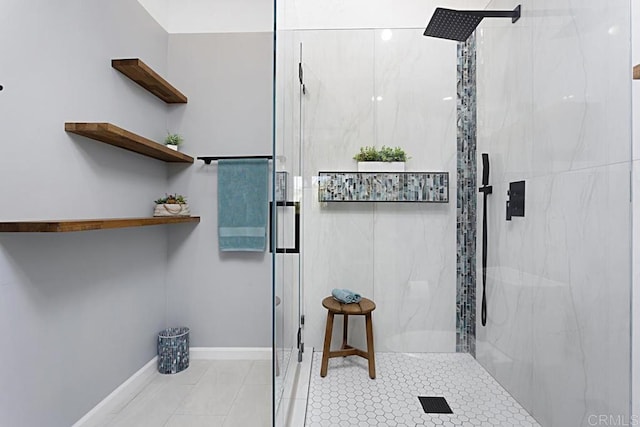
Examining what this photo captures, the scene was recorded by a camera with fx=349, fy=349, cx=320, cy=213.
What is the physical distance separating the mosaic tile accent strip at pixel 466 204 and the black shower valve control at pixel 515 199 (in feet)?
0.45

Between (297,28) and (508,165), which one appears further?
(297,28)

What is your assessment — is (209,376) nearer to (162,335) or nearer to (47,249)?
(162,335)

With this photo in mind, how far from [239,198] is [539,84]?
1869mm

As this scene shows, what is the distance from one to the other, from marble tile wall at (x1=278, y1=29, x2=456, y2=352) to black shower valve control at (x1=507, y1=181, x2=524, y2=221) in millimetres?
224

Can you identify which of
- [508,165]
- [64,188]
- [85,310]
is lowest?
[85,310]

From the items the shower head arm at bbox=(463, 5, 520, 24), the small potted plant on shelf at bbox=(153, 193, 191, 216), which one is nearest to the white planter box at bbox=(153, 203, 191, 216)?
the small potted plant on shelf at bbox=(153, 193, 191, 216)

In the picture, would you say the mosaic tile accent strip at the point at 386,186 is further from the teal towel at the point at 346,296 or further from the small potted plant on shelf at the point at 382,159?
the teal towel at the point at 346,296

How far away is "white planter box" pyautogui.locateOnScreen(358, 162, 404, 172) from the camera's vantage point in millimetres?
1616

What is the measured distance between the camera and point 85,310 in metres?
1.71

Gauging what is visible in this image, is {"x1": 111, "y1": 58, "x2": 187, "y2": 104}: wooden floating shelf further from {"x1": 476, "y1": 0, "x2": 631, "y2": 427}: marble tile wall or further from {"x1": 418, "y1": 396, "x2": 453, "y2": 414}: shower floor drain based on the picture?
{"x1": 418, "y1": 396, "x2": 453, "y2": 414}: shower floor drain

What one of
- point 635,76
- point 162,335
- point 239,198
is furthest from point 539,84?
point 162,335

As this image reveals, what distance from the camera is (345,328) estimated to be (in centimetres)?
168

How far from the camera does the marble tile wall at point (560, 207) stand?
1.07m

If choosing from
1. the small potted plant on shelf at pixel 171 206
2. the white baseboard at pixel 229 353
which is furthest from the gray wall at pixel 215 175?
the small potted plant on shelf at pixel 171 206
